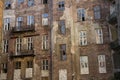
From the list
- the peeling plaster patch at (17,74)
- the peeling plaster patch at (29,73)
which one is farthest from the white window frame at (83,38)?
the peeling plaster patch at (17,74)

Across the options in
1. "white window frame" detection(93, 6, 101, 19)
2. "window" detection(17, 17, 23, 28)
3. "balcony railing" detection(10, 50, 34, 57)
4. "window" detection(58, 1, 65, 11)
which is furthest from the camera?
"window" detection(17, 17, 23, 28)

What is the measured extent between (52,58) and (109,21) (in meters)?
8.17

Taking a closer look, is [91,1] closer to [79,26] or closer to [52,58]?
[79,26]

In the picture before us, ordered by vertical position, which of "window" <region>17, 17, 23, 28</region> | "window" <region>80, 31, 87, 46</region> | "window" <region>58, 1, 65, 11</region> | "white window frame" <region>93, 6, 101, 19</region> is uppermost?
"window" <region>58, 1, 65, 11</region>

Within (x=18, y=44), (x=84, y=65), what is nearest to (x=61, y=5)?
(x=18, y=44)

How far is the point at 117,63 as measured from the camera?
25.3 metres

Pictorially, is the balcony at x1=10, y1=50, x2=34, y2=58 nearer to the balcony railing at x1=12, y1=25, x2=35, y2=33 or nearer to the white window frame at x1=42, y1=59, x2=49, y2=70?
the white window frame at x1=42, y1=59, x2=49, y2=70

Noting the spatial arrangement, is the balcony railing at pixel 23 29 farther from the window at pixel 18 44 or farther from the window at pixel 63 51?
the window at pixel 63 51

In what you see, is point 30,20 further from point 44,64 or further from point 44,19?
point 44,64

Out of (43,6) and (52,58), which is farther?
(43,6)

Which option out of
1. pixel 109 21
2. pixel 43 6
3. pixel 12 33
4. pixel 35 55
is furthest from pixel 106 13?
pixel 12 33

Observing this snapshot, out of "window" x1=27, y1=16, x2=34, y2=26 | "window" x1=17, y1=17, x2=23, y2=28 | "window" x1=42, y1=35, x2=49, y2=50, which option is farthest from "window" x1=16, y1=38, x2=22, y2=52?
"window" x1=42, y1=35, x2=49, y2=50

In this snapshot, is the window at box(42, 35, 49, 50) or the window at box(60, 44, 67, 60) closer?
the window at box(60, 44, 67, 60)

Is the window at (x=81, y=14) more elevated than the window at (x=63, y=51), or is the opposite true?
the window at (x=81, y=14)
